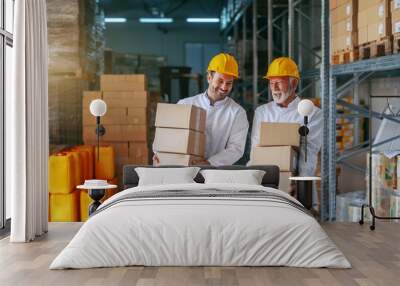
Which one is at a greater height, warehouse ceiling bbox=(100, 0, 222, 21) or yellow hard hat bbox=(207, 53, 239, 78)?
warehouse ceiling bbox=(100, 0, 222, 21)

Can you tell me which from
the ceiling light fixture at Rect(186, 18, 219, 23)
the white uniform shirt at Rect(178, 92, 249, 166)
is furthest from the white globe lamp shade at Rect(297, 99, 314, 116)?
the ceiling light fixture at Rect(186, 18, 219, 23)

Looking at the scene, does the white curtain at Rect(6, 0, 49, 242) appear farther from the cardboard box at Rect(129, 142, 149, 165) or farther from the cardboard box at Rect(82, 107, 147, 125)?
the cardboard box at Rect(129, 142, 149, 165)

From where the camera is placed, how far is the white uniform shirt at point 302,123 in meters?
9.30

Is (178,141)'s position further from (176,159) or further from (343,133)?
(343,133)

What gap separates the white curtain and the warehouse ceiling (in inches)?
354

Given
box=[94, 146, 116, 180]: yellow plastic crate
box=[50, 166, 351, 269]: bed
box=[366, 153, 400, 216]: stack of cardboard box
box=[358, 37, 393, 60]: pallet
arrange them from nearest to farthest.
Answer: box=[50, 166, 351, 269]: bed → box=[358, 37, 393, 60]: pallet → box=[366, 153, 400, 216]: stack of cardboard box → box=[94, 146, 116, 180]: yellow plastic crate

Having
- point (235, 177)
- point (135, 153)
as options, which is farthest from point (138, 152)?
point (235, 177)

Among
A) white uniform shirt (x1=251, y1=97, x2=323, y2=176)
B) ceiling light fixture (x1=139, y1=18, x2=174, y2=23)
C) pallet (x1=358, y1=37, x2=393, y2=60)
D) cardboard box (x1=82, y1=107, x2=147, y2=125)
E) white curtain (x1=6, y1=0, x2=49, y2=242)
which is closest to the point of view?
white curtain (x1=6, y1=0, x2=49, y2=242)

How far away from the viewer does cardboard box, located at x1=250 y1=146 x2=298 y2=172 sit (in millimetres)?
8844

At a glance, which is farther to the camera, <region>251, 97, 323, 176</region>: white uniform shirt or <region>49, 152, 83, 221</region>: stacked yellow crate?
<region>251, 97, 323, 176</region>: white uniform shirt

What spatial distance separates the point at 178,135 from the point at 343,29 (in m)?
2.42

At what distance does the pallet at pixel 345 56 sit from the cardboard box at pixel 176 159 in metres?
2.14

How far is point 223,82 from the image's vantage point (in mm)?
9516

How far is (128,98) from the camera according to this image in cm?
1046
